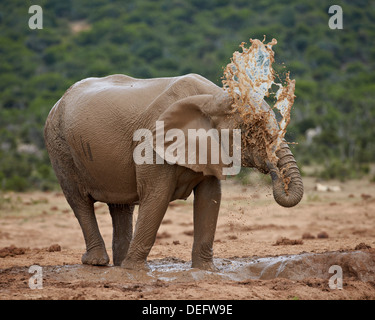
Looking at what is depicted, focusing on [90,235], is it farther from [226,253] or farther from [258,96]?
[258,96]

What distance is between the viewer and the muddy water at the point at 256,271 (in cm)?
715

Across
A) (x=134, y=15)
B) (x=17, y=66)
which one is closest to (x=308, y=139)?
(x=17, y=66)

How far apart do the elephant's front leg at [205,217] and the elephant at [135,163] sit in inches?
0.4

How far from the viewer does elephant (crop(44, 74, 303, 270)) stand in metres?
6.99

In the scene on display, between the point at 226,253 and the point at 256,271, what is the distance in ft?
6.52

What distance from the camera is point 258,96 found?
6.78 m

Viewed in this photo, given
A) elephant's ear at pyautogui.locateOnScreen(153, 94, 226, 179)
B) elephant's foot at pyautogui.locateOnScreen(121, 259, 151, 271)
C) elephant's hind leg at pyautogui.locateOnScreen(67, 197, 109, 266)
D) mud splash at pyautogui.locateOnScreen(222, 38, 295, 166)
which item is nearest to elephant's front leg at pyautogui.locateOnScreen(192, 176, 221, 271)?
elephant's ear at pyautogui.locateOnScreen(153, 94, 226, 179)

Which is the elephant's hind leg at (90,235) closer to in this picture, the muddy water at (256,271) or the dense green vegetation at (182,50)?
the muddy water at (256,271)

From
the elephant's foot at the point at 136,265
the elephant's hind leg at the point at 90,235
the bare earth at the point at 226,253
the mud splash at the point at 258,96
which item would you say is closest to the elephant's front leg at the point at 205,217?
the bare earth at the point at 226,253

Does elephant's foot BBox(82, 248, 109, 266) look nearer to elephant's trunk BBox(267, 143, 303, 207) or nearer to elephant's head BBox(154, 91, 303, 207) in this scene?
elephant's head BBox(154, 91, 303, 207)

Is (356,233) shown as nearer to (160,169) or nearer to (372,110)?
(160,169)

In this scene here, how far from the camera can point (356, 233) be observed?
11.6 m

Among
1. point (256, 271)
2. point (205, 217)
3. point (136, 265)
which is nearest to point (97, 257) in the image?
point (136, 265)

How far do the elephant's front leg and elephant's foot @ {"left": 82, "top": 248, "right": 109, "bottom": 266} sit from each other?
108cm
